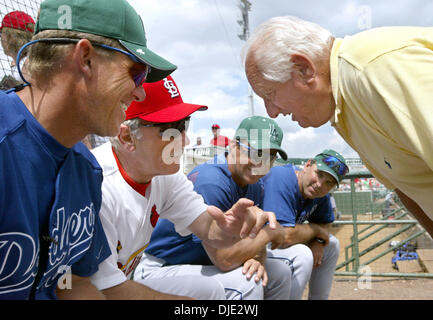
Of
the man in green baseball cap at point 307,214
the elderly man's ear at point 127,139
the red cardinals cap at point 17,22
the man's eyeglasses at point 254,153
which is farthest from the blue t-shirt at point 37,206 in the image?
the man in green baseball cap at point 307,214

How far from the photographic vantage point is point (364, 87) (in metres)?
1.23

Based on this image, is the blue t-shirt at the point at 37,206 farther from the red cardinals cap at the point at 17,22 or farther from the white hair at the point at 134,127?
the red cardinals cap at the point at 17,22

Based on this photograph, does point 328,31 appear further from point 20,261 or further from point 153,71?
point 20,261

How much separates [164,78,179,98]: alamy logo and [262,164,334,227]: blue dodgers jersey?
1.49 m

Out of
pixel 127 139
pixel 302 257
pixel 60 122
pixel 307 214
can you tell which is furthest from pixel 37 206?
pixel 307 214

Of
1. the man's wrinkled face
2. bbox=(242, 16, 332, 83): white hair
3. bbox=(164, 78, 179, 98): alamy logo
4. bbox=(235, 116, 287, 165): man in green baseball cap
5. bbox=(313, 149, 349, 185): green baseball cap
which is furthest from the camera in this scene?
bbox=(313, 149, 349, 185): green baseball cap

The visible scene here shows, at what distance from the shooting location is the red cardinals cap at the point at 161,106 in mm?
1968

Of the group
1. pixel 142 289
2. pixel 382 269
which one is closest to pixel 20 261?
pixel 142 289

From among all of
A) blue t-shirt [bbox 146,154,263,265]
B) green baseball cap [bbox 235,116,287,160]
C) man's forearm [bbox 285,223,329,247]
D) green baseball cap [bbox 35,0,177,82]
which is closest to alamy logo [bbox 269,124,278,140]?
green baseball cap [bbox 235,116,287,160]

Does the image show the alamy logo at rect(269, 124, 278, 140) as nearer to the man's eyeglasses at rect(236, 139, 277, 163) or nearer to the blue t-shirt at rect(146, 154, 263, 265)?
the man's eyeglasses at rect(236, 139, 277, 163)

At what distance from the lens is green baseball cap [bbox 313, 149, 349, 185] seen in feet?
11.1

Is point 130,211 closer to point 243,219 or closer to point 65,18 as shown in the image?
point 243,219

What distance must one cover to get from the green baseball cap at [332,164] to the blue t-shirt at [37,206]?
2.51m

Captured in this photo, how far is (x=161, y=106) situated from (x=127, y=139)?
27cm
